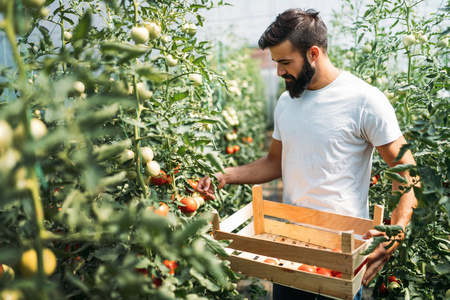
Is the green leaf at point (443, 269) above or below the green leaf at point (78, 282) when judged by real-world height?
below

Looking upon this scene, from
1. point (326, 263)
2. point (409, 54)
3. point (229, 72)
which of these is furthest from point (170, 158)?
point (229, 72)

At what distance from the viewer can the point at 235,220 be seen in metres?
1.46

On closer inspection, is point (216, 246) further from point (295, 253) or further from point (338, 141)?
point (338, 141)

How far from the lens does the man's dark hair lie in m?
1.59

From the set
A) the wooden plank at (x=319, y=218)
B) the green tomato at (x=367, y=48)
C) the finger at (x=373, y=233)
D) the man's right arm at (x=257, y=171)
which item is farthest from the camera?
the green tomato at (x=367, y=48)

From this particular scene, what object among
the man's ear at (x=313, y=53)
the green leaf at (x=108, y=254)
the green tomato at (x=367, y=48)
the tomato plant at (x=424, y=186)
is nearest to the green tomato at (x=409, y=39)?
the tomato plant at (x=424, y=186)

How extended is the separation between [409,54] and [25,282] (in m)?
1.92

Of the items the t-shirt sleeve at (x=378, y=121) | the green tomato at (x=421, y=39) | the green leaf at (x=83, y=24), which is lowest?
the t-shirt sleeve at (x=378, y=121)

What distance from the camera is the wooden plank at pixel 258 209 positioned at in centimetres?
156

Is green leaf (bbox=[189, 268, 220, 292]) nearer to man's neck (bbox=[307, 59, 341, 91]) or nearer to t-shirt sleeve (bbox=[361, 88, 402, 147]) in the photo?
t-shirt sleeve (bbox=[361, 88, 402, 147])

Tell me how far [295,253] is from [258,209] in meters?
0.46

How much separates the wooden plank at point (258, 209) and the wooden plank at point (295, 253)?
36 centimetres

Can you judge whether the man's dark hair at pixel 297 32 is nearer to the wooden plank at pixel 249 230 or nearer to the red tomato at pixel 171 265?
the wooden plank at pixel 249 230

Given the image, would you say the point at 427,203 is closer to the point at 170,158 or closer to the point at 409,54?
the point at 170,158
